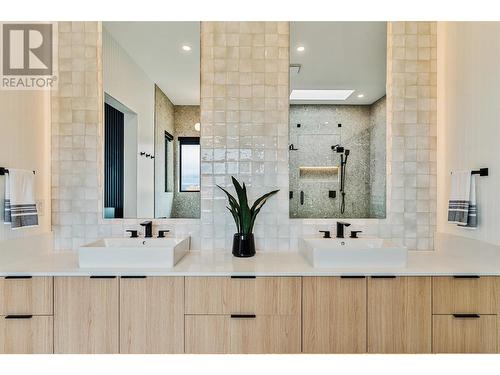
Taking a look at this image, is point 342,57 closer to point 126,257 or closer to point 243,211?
point 243,211

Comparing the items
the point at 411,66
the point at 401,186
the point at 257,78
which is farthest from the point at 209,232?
the point at 411,66

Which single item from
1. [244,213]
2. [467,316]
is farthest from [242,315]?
[467,316]

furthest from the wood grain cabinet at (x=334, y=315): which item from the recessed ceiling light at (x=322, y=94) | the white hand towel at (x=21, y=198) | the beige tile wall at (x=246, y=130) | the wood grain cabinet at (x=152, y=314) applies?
the white hand towel at (x=21, y=198)

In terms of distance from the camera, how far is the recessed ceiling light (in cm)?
261

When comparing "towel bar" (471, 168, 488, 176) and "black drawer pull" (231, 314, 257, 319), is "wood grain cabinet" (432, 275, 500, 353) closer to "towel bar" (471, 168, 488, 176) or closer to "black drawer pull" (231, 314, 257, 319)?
"towel bar" (471, 168, 488, 176)

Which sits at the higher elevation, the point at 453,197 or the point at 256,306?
the point at 453,197

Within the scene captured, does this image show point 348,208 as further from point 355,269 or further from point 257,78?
point 257,78

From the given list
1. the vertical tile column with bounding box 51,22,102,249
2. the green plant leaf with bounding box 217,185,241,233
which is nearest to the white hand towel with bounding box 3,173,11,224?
the vertical tile column with bounding box 51,22,102,249

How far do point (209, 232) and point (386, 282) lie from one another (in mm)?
1325

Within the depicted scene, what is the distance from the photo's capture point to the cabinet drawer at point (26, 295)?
76.6 inches

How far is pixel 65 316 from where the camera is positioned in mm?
1959

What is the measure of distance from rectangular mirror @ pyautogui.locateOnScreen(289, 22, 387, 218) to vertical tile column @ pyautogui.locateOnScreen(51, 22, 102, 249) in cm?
155

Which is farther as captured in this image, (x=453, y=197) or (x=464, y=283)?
(x=453, y=197)

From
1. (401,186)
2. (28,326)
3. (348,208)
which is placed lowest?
(28,326)
